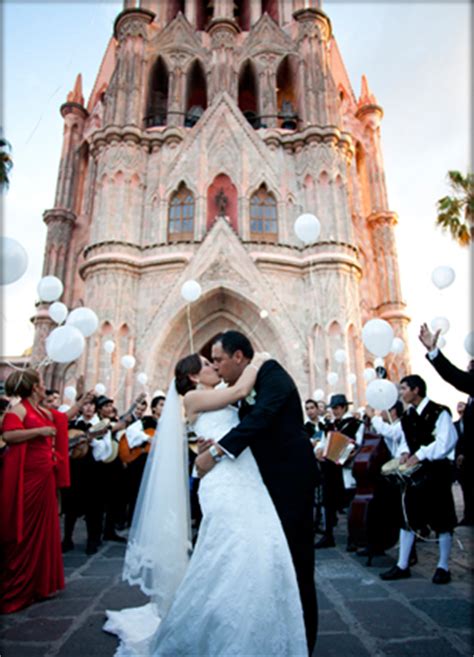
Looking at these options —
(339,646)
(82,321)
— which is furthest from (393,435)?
(82,321)

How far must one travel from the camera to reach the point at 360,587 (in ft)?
13.5

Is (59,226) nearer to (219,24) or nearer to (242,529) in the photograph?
(219,24)

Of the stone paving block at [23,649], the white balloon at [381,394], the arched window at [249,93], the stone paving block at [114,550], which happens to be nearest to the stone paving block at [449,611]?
the white balloon at [381,394]

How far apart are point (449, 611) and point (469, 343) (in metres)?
3.48

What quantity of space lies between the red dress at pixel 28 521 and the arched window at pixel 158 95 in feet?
75.3

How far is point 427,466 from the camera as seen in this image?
4.46 m

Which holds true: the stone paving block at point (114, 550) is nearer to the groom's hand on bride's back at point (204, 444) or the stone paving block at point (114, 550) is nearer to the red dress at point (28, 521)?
the red dress at point (28, 521)

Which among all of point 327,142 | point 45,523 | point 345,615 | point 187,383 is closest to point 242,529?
point 187,383

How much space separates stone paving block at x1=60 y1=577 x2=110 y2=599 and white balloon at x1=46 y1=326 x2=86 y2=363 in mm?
2682

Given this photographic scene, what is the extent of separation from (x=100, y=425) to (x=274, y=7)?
3070cm

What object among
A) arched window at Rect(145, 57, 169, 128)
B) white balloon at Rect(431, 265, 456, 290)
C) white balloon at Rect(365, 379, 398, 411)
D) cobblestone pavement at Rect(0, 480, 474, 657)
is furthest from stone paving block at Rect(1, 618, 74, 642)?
arched window at Rect(145, 57, 169, 128)

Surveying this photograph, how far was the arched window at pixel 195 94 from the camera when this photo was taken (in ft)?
79.3

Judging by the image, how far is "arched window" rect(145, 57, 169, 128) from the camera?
24047 mm

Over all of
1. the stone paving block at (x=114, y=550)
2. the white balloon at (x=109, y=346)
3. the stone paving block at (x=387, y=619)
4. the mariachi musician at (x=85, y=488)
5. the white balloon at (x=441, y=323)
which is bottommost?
the stone paving block at (x=114, y=550)
